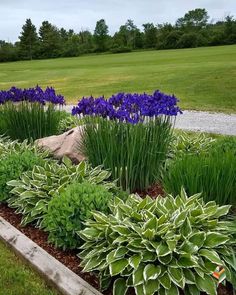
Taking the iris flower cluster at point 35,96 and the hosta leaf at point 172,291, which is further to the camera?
the iris flower cluster at point 35,96

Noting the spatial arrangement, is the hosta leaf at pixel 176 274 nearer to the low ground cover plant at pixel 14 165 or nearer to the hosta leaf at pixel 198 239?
the hosta leaf at pixel 198 239

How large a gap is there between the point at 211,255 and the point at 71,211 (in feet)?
4.21

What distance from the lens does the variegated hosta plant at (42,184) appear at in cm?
468

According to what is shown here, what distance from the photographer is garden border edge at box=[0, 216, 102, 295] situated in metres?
3.40

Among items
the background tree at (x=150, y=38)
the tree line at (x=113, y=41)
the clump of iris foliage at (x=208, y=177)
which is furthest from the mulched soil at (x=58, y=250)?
the background tree at (x=150, y=38)

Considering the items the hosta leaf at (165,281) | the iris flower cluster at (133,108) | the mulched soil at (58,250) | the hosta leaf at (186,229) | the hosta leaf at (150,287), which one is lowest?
the mulched soil at (58,250)

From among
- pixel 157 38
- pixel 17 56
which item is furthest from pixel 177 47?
pixel 17 56

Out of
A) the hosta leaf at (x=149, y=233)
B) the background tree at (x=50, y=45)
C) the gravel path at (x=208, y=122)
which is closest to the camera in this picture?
the hosta leaf at (x=149, y=233)

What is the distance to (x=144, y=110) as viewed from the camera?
4883 mm

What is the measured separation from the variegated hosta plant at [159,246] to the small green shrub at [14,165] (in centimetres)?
174

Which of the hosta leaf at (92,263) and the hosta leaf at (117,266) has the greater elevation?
the hosta leaf at (117,266)

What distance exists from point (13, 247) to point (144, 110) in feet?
6.23

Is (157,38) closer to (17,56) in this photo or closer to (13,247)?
(17,56)

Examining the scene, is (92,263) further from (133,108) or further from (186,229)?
(133,108)
